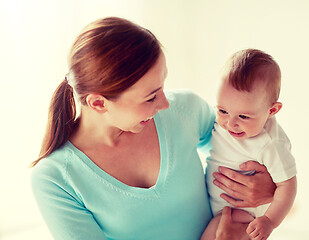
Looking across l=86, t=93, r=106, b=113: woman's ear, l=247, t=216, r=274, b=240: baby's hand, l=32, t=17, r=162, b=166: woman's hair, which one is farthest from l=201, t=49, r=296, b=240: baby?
l=86, t=93, r=106, b=113: woman's ear

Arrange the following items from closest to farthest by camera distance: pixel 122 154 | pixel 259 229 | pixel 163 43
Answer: pixel 259 229 → pixel 122 154 → pixel 163 43

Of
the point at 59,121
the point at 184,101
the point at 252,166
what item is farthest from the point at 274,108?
the point at 59,121

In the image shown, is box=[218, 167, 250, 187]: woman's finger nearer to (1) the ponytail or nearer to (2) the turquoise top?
(2) the turquoise top

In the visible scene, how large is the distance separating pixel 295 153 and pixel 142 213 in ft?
4.27

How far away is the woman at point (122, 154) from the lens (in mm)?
1084

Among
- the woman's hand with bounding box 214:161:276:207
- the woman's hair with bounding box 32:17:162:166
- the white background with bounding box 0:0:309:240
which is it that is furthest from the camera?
the white background with bounding box 0:0:309:240

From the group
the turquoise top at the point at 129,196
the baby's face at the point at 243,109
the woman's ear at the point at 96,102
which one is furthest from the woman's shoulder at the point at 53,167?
the baby's face at the point at 243,109

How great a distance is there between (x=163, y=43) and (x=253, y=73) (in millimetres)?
1094

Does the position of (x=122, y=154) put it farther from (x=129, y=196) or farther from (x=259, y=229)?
(x=259, y=229)

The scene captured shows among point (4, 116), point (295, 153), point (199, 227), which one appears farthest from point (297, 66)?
point (4, 116)

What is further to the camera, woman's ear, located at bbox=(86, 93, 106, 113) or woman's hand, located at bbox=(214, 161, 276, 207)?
woman's hand, located at bbox=(214, 161, 276, 207)

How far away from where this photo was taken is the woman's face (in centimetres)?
111

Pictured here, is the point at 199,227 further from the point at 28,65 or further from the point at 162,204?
the point at 28,65

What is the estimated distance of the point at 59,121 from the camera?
124cm
